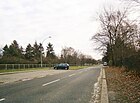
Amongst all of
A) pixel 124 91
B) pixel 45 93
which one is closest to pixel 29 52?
pixel 45 93

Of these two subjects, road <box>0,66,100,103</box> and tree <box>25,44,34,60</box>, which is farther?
tree <box>25,44,34,60</box>

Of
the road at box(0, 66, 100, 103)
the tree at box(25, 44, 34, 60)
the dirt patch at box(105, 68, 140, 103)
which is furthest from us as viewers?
the tree at box(25, 44, 34, 60)

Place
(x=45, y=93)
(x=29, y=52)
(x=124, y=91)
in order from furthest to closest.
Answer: (x=29, y=52) < (x=124, y=91) < (x=45, y=93)

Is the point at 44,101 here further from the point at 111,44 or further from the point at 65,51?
the point at 65,51

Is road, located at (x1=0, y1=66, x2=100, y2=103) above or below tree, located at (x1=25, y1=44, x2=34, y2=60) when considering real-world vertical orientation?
below

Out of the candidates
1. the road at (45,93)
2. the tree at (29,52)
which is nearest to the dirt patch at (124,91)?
the road at (45,93)

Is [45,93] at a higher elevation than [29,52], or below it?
below

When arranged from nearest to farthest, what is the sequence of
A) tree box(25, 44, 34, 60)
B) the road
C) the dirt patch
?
the dirt patch, the road, tree box(25, 44, 34, 60)

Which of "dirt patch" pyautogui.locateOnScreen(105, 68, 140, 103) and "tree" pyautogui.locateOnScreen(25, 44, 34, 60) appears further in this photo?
"tree" pyautogui.locateOnScreen(25, 44, 34, 60)

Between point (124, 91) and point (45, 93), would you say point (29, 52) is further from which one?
point (124, 91)

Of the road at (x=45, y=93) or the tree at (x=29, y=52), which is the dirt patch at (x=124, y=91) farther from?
the tree at (x=29, y=52)

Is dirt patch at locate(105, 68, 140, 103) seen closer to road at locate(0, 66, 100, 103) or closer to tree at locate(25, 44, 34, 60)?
road at locate(0, 66, 100, 103)

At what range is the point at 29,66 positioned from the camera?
68.8 metres

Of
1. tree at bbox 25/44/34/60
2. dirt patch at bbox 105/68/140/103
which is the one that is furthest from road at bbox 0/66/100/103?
tree at bbox 25/44/34/60
